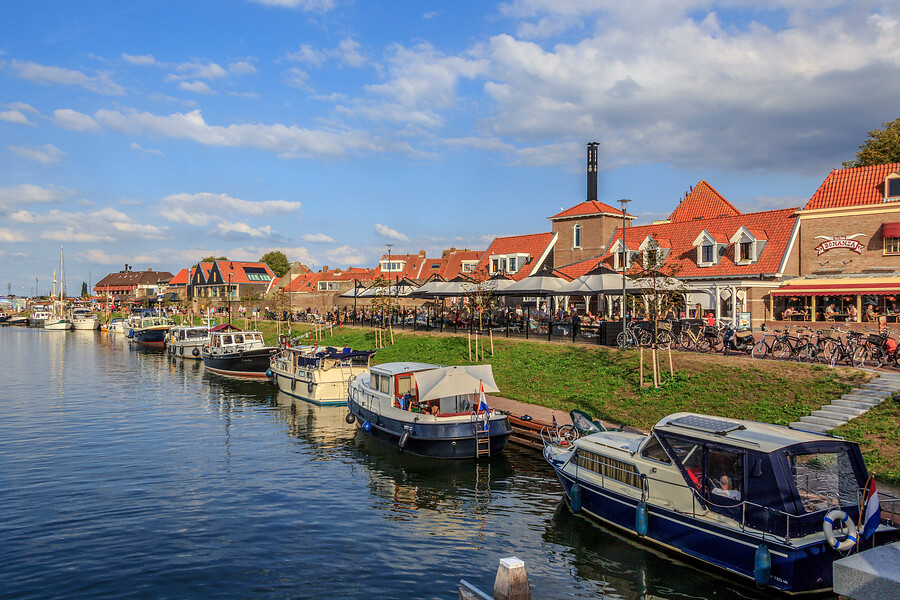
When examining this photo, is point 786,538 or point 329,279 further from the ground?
point 329,279

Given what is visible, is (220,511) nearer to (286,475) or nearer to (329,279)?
(286,475)

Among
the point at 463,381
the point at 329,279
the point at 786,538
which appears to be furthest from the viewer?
the point at 329,279

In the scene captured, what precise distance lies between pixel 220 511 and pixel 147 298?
147 meters

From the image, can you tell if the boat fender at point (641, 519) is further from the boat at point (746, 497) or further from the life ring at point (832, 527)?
the life ring at point (832, 527)

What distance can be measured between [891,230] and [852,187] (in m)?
4.22

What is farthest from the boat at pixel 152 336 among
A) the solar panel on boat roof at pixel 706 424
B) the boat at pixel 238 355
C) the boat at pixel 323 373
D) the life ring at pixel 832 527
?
the life ring at pixel 832 527

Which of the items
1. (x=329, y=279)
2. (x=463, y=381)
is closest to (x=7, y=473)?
(x=463, y=381)

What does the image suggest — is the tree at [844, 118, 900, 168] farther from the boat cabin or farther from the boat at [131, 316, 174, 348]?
the boat at [131, 316, 174, 348]

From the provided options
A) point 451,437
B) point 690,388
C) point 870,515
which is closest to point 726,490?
point 870,515

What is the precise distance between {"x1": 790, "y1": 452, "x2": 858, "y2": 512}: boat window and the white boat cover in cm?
1201

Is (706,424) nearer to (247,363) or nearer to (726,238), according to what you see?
(726,238)

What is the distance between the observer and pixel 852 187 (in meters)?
38.4

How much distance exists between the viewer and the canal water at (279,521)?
13.4 metres

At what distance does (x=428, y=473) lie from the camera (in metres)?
22.0
